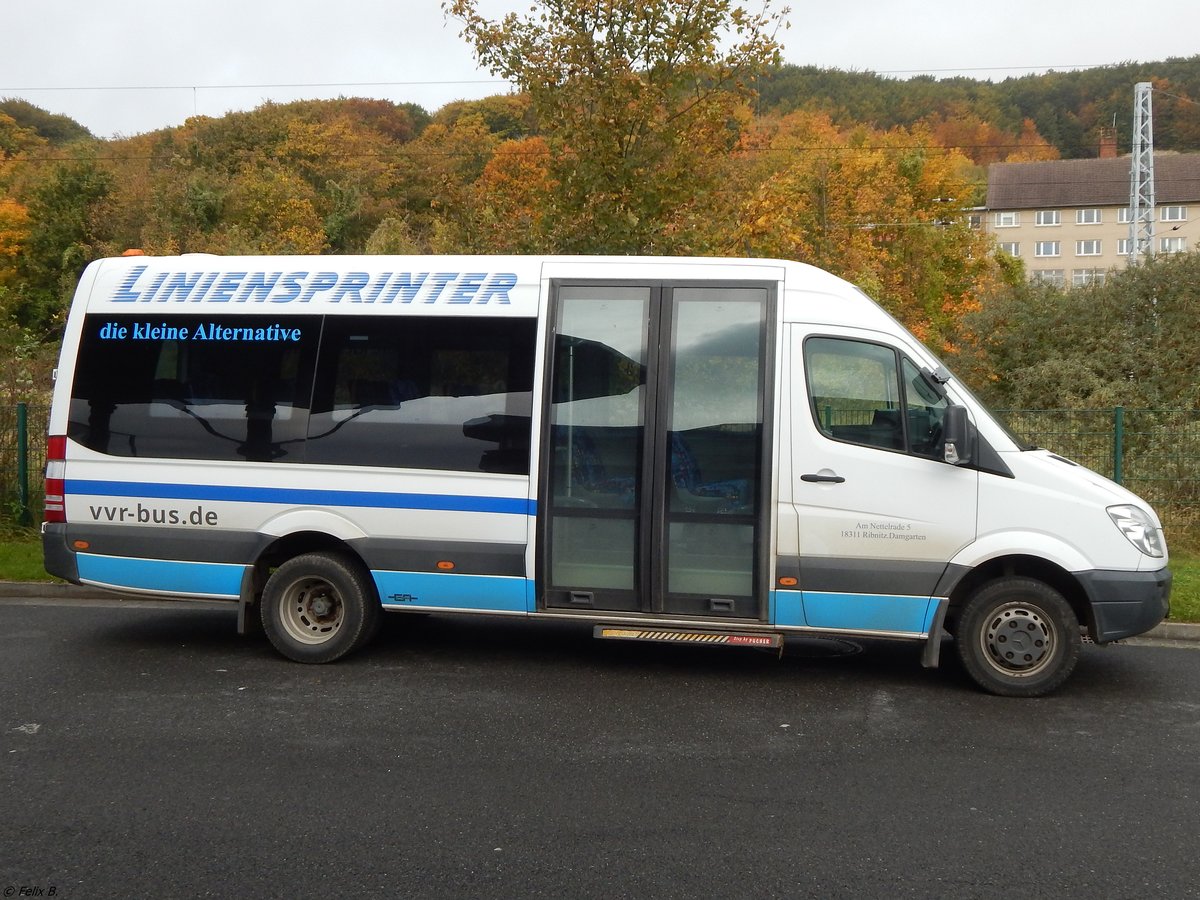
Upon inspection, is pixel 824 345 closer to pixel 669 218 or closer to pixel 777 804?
pixel 777 804

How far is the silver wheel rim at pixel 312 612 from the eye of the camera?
25.9ft

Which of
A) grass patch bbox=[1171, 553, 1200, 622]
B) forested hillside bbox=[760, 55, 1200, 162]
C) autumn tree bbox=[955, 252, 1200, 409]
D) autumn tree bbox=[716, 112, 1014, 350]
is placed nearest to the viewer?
grass patch bbox=[1171, 553, 1200, 622]

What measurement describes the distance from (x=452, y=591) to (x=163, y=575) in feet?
6.82

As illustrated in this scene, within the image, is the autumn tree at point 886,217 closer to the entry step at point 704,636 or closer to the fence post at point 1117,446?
the fence post at point 1117,446

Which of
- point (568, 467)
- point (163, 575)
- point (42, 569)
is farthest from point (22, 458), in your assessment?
point (568, 467)

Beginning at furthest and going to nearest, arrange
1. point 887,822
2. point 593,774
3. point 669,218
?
1. point 669,218
2. point 593,774
3. point 887,822

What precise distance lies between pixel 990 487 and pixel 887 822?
2.66 metres

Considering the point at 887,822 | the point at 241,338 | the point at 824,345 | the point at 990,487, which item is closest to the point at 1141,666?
the point at 990,487

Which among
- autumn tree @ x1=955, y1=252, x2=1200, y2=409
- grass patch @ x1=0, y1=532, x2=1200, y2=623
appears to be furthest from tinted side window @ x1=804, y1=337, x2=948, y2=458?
autumn tree @ x1=955, y1=252, x2=1200, y2=409

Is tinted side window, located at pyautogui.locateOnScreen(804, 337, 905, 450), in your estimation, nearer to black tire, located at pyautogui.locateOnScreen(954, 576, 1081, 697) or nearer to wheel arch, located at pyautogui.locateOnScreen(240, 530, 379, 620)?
black tire, located at pyautogui.locateOnScreen(954, 576, 1081, 697)

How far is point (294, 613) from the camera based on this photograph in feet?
26.0

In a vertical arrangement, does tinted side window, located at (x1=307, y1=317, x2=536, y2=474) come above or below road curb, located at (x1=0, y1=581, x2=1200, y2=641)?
above

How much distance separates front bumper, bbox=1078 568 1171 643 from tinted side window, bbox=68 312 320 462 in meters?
5.16

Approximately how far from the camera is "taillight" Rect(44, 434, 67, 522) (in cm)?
810
